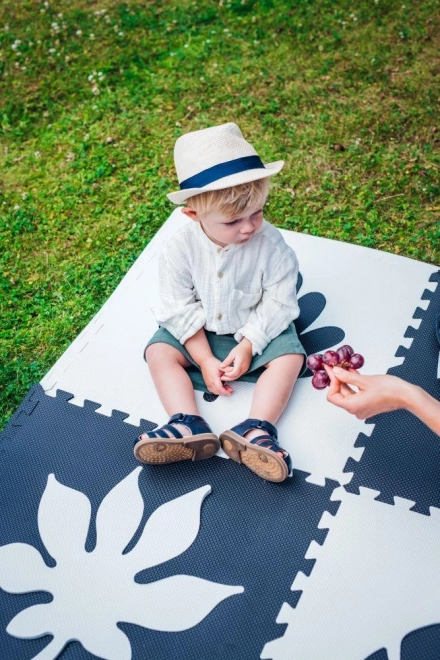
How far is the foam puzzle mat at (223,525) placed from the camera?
1.80 meters

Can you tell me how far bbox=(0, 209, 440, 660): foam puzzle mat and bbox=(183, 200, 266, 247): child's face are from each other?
559mm

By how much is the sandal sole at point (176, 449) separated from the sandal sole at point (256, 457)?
0.05m

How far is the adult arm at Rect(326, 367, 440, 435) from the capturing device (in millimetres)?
1729

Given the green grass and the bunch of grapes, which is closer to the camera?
the bunch of grapes

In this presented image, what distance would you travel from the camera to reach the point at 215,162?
1.99 metres

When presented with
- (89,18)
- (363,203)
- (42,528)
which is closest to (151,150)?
(363,203)

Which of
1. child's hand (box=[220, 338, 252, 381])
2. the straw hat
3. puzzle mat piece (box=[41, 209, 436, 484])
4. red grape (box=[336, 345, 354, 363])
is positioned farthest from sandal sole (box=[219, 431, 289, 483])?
the straw hat

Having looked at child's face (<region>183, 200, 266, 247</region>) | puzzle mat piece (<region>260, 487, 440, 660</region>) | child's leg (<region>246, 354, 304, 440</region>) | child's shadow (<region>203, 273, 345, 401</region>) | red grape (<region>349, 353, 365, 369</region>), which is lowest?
puzzle mat piece (<region>260, 487, 440, 660</region>)

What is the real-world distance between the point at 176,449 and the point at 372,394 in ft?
2.17

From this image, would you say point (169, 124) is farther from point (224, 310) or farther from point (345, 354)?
point (345, 354)

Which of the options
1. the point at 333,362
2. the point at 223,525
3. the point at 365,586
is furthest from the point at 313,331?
the point at 365,586

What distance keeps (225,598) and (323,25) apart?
340 centimetres

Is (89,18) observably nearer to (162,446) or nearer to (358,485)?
(162,446)

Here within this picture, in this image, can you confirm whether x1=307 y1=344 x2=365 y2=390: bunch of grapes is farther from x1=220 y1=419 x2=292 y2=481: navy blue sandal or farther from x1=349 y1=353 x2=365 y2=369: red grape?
x1=220 y1=419 x2=292 y2=481: navy blue sandal
